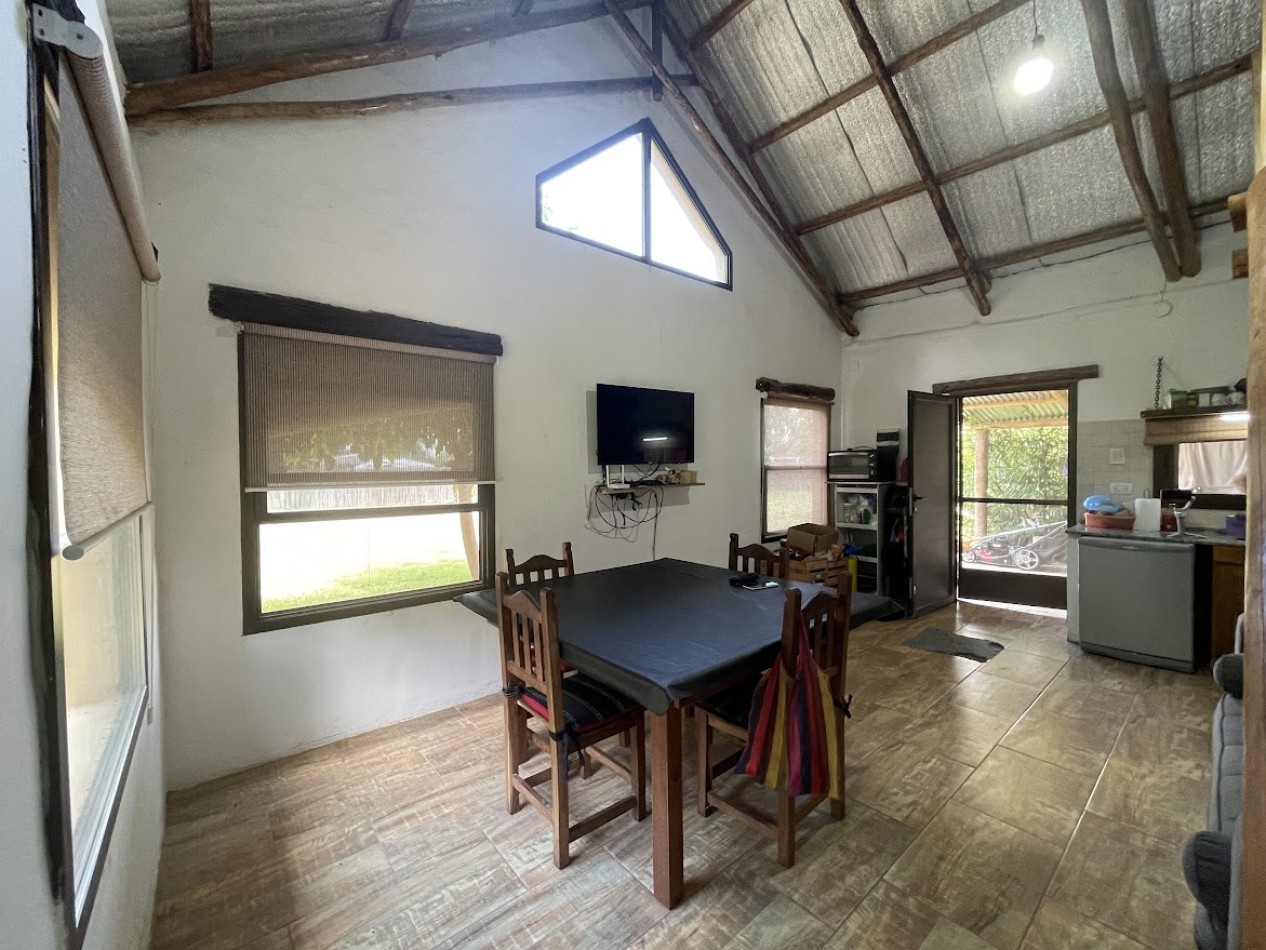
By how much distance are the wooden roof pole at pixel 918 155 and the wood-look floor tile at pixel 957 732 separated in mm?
3816

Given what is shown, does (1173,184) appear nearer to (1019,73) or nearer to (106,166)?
(1019,73)

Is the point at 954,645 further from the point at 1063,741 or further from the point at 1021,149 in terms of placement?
the point at 1021,149

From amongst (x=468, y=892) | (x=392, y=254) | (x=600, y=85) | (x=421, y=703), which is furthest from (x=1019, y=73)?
(x=421, y=703)

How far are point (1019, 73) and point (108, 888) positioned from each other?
196 inches

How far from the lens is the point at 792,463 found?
5406 mm

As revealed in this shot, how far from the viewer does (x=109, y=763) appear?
1.29m

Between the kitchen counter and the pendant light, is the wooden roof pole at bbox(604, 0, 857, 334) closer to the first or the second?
the pendant light

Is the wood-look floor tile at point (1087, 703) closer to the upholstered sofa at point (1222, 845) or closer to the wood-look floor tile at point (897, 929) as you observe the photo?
the upholstered sofa at point (1222, 845)

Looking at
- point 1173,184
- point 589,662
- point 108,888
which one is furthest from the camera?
point 1173,184

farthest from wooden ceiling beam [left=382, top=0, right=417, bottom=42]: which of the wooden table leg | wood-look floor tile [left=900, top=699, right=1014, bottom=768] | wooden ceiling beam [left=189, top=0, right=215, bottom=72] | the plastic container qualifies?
the plastic container

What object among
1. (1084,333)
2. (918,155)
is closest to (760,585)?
(918,155)

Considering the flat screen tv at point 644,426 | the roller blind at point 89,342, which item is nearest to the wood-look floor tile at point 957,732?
the flat screen tv at point 644,426

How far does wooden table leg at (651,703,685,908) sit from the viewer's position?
5.59 ft

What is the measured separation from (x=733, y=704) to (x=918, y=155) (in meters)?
4.44
